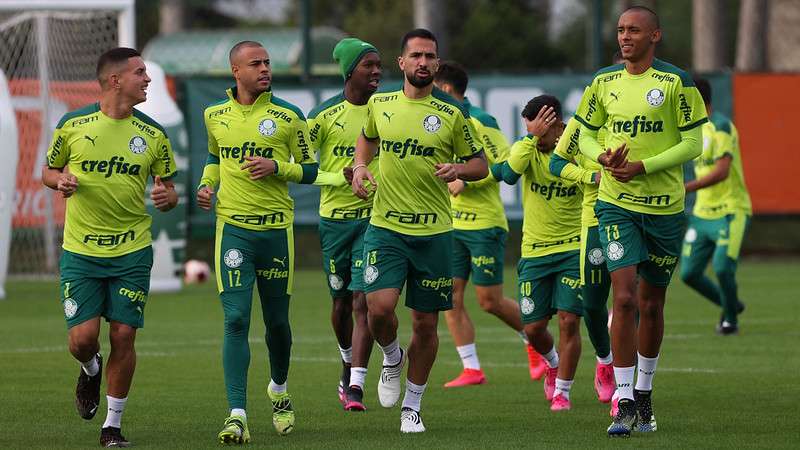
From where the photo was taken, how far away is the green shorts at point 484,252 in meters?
12.4

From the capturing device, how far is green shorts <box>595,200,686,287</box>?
9305 millimetres

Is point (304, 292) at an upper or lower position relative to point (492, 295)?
lower

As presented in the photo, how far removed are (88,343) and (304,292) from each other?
487 inches

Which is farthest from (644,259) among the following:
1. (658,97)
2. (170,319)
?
(170,319)

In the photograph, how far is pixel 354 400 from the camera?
10711 millimetres

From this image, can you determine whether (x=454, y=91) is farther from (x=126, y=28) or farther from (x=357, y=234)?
(x=126, y=28)

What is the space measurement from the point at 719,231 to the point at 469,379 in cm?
457

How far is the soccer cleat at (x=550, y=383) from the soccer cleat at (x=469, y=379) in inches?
37.6

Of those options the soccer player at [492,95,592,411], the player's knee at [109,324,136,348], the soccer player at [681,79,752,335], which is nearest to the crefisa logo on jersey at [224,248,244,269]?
the player's knee at [109,324,136,348]

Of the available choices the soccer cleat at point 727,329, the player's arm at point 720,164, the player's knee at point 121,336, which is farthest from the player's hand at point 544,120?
the soccer cleat at point 727,329

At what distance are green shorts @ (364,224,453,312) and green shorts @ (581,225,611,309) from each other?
3.41 feet

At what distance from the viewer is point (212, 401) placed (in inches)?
438

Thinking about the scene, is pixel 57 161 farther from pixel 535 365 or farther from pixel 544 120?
pixel 535 365

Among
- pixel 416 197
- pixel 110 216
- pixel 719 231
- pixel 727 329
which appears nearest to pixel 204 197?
pixel 110 216
